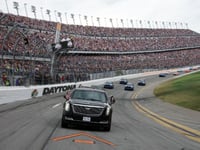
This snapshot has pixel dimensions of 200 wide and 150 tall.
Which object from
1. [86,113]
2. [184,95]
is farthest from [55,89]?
[86,113]

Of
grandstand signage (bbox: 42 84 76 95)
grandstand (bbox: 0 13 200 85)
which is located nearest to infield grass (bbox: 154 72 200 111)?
grandstand signage (bbox: 42 84 76 95)

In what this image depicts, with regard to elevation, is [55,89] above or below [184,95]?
above

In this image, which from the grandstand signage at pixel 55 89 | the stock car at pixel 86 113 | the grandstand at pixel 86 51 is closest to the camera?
the stock car at pixel 86 113

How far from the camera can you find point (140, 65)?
9112 centimetres

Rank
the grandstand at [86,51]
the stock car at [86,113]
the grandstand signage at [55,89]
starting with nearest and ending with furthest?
the stock car at [86,113] < the grandstand at [86,51] < the grandstand signage at [55,89]

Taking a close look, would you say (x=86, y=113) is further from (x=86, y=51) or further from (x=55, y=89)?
(x=86, y=51)

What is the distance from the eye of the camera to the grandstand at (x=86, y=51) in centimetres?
3716

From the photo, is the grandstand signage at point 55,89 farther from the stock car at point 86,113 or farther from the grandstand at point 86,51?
the stock car at point 86,113

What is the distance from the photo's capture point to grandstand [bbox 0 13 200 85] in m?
37.2

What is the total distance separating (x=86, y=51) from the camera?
76688mm

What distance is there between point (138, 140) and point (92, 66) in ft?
174

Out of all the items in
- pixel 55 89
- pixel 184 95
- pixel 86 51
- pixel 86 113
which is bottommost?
pixel 184 95

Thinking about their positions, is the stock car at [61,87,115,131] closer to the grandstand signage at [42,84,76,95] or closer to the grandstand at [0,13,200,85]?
the grandstand at [0,13,200,85]


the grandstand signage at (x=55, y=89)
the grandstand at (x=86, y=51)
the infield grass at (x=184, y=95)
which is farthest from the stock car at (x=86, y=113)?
the grandstand signage at (x=55, y=89)
